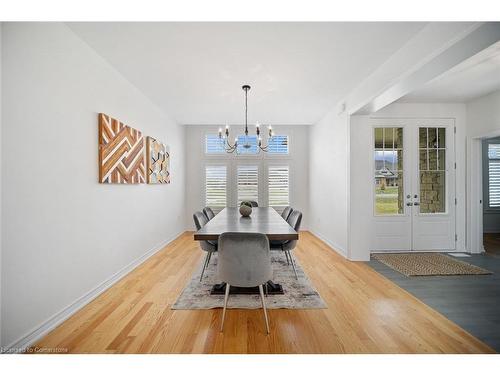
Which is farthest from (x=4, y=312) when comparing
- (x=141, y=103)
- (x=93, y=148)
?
(x=141, y=103)

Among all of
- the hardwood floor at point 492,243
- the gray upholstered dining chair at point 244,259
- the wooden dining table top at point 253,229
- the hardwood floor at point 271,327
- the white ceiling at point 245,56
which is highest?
the white ceiling at point 245,56

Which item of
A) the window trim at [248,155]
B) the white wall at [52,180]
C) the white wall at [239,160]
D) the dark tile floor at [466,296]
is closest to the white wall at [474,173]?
the dark tile floor at [466,296]

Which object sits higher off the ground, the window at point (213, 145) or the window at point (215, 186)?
the window at point (213, 145)

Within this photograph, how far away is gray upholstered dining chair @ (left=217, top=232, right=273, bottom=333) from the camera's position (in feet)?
6.07

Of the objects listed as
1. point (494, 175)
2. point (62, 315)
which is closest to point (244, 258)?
point (62, 315)

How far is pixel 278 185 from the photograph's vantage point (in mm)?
6270

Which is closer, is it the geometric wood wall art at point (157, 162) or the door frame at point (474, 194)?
the geometric wood wall art at point (157, 162)

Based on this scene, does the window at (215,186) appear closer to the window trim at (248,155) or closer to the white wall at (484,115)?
the window trim at (248,155)

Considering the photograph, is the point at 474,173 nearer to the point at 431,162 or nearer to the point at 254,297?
the point at 431,162

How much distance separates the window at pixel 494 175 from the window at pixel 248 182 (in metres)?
5.40

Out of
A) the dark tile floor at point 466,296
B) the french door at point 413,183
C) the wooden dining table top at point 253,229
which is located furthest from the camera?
the french door at point 413,183

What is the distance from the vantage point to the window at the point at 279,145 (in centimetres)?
623
